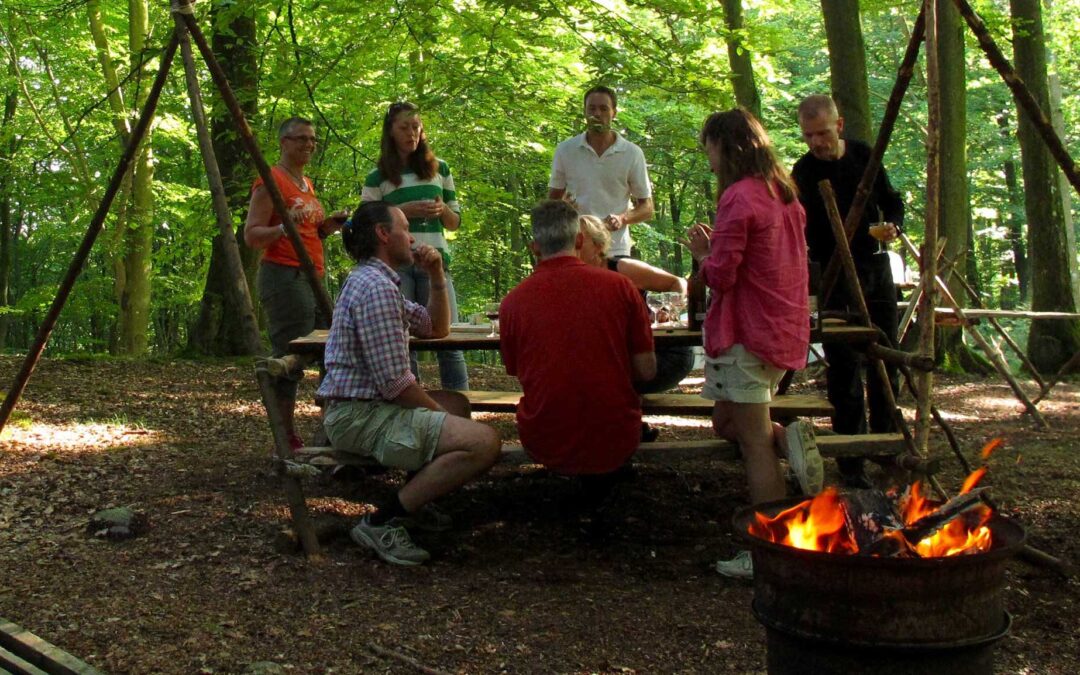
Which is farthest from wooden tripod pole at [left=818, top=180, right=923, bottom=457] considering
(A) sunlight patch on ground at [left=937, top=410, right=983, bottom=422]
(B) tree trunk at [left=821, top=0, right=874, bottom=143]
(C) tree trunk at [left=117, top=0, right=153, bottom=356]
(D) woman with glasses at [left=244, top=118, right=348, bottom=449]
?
(C) tree trunk at [left=117, top=0, right=153, bottom=356]

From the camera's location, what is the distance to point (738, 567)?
13.3ft

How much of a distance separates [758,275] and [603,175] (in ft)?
7.23

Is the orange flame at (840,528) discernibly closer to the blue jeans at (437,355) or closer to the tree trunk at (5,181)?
the blue jeans at (437,355)

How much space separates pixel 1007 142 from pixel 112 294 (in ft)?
68.9

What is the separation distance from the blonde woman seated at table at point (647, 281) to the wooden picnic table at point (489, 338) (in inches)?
6.6

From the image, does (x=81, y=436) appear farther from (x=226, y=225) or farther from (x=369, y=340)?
(x=369, y=340)

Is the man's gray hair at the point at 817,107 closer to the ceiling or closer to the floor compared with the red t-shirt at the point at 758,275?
closer to the ceiling

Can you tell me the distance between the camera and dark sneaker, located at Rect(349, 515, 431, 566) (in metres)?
4.21

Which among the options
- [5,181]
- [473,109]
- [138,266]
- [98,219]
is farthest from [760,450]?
A: [5,181]

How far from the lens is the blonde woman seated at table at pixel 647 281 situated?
183 inches

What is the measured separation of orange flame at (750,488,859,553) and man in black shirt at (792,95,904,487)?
2509 mm

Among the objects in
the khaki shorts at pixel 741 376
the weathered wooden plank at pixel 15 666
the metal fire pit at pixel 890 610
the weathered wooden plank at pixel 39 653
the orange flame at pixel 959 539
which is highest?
the khaki shorts at pixel 741 376

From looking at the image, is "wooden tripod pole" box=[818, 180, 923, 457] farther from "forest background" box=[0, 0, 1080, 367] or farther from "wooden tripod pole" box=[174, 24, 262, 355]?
"wooden tripod pole" box=[174, 24, 262, 355]

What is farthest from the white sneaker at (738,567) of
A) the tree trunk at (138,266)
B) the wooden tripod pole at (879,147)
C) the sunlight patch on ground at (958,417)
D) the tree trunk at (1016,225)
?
the tree trunk at (1016,225)
